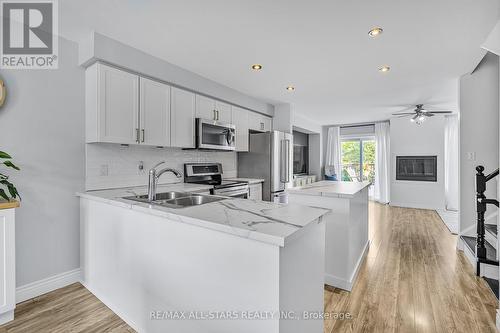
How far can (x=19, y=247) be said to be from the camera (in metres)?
2.12

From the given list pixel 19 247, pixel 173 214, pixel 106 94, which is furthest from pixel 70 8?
pixel 19 247

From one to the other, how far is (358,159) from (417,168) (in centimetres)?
168

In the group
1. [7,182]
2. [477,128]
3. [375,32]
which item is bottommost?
[7,182]

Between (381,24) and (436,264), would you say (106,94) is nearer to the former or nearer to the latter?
(381,24)

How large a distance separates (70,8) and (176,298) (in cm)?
235

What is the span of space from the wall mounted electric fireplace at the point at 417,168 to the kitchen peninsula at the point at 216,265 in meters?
6.21

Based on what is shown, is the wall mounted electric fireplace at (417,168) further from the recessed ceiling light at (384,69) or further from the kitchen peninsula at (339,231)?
the kitchen peninsula at (339,231)

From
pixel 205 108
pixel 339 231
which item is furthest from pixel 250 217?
pixel 205 108

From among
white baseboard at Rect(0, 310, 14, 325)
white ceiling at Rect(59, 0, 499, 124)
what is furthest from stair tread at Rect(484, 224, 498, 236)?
white baseboard at Rect(0, 310, 14, 325)

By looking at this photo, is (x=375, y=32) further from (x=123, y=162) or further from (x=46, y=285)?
(x=46, y=285)

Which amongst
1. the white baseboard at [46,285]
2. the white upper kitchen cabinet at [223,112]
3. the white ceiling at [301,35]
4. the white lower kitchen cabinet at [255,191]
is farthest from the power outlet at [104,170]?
the white lower kitchen cabinet at [255,191]

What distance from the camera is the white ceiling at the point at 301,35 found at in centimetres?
187

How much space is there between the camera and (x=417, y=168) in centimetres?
632

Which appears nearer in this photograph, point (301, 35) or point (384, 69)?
point (301, 35)
